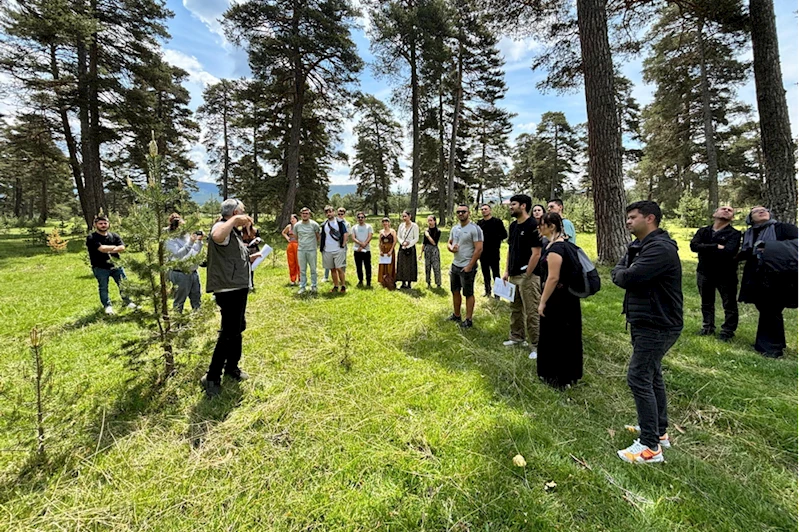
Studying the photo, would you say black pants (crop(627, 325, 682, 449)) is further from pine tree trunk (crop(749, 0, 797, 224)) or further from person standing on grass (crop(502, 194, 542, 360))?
pine tree trunk (crop(749, 0, 797, 224))

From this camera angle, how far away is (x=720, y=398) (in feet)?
10.6

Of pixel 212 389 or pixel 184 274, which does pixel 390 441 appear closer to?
pixel 212 389

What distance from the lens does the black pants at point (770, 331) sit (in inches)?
162

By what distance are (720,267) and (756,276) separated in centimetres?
50

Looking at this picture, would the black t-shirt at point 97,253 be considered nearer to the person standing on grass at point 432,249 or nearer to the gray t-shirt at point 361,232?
the gray t-shirt at point 361,232

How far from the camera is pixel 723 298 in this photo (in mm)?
4699

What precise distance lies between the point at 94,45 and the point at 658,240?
21519mm

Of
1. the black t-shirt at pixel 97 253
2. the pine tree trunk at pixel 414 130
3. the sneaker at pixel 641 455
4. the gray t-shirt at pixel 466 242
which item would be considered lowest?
the sneaker at pixel 641 455

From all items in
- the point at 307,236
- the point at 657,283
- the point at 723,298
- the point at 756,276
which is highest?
the point at 307,236

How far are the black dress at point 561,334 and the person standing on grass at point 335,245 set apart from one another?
465 cm

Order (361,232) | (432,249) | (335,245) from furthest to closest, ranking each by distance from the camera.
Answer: (361,232) → (432,249) → (335,245)

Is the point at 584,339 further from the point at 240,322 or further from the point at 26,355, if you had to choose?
the point at 26,355

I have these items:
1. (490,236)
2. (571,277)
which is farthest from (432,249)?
(571,277)

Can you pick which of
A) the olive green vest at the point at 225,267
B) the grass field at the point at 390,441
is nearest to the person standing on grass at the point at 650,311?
the grass field at the point at 390,441
